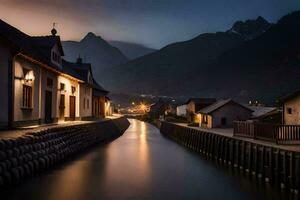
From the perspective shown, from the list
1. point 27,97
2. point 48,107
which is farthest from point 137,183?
point 48,107

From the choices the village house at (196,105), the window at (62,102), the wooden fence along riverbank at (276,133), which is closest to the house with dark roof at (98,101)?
the village house at (196,105)

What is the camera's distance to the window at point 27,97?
29.2 m

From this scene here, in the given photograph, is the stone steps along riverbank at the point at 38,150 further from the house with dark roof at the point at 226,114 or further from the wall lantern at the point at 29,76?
the house with dark roof at the point at 226,114

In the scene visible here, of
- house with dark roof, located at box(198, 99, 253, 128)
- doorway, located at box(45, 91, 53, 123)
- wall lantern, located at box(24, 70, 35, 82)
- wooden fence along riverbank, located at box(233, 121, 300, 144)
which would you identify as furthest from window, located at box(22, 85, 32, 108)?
house with dark roof, located at box(198, 99, 253, 128)

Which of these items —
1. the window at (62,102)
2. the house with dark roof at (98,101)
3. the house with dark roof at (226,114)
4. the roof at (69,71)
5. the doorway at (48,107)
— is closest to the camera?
the doorway at (48,107)

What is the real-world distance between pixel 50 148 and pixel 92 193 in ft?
25.1

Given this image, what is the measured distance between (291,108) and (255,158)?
40.8 ft

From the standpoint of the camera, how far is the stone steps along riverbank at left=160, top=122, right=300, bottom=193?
2078 cm

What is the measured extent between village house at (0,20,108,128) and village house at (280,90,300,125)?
21.2 meters

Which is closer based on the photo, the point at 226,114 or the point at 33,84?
the point at 33,84

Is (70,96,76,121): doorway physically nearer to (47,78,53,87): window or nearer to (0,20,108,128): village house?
(0,20,108,128): village house

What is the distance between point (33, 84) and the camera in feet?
103

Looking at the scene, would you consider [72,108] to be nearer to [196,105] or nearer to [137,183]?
[137,183]

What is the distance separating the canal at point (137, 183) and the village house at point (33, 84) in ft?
16.0
